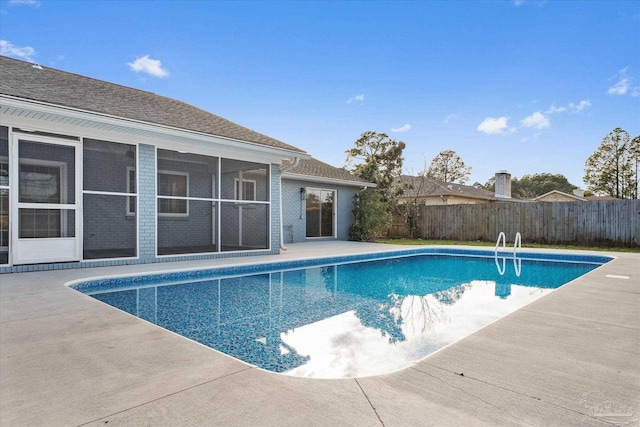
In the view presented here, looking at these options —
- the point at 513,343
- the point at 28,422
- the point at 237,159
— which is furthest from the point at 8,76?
the point at 513,343

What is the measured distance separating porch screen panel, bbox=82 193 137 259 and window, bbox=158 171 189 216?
3.33ft

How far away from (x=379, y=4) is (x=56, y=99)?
1013 cm

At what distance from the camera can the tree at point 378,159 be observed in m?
18.0

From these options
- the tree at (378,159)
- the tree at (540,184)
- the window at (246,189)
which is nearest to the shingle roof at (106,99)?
the window at (246,189)

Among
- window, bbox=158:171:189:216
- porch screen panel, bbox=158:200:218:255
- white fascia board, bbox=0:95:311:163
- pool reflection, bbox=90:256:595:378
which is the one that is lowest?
pool reflection, bbox=90:256:595:378

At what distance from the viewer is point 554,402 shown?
2076 millimetres

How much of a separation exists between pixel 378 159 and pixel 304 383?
1971cm

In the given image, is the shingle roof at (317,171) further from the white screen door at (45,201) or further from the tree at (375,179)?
the white screen door at (45,201)

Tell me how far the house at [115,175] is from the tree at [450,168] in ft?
102

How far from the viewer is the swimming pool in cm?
347

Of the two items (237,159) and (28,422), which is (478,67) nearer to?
(237,159)

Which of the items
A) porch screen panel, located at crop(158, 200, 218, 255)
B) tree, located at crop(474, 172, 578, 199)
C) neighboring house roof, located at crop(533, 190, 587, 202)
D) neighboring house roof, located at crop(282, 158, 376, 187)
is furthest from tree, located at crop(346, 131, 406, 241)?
tree, located at crop(474, 172, 578, 199)

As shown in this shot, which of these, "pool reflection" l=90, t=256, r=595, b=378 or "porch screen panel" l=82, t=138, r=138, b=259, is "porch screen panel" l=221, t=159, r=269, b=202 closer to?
"porch screen panel" l=82, t=138, r=138, b=259

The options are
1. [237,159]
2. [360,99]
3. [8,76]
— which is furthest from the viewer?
[360,99]
